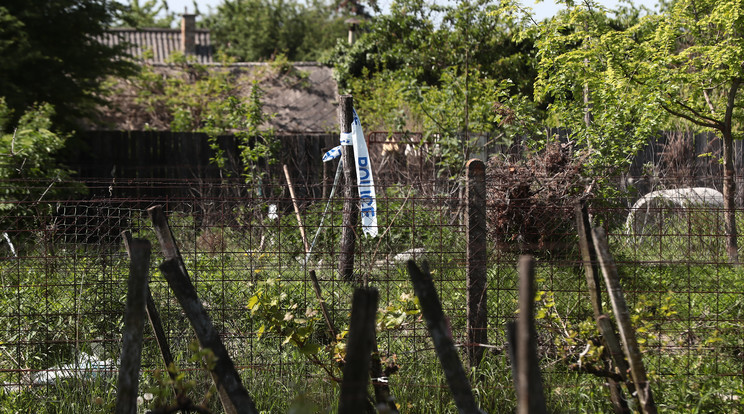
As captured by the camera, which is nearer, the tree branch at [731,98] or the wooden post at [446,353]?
the wooden post at [446,353]

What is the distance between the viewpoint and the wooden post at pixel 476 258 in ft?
12.2

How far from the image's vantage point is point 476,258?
3807 mm

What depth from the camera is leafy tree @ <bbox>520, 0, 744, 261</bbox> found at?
235 inches

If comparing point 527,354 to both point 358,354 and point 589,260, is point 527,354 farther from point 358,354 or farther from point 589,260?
point 589,260

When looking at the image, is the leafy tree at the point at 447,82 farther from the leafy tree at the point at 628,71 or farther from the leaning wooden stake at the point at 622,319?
the leaning wooden stake at the point at 622,319

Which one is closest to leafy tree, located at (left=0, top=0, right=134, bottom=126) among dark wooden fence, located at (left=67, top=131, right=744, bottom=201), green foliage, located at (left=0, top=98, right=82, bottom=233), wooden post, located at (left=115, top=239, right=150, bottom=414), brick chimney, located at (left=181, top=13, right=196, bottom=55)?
dark wooden fence, located at (left=67, top=131, right=744, bottom=201)

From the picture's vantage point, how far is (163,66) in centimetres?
1772

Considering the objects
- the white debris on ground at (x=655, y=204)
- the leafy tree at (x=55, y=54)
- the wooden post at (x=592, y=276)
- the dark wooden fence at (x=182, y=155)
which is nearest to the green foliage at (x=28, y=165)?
the leafy tree at (x=55, y=54)

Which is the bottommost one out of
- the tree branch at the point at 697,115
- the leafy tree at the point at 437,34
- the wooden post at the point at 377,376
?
the wooden post at the point at 377,376

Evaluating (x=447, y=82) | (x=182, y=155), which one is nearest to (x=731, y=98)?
(x=447, y=82)

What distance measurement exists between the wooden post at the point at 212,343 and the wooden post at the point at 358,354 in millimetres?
755

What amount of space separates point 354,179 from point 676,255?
9.94 feet

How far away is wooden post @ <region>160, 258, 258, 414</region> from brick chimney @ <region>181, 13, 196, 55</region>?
25.1 metres

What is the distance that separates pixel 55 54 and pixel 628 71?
31.4 ft
